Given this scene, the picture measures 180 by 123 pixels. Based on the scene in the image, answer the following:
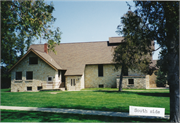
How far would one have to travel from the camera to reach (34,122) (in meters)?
8.36

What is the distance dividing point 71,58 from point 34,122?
2906 cm

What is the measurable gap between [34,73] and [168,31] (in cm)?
2785

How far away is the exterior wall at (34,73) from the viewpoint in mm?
32062

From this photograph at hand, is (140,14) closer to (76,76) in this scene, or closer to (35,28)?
(35,28)

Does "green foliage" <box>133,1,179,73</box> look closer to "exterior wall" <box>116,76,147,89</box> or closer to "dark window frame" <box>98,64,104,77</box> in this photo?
"exterior wall" <box>116,76,147,89</box>

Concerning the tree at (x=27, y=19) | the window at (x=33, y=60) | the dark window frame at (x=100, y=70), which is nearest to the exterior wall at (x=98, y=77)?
the dark window frame at (x=100, y=70)

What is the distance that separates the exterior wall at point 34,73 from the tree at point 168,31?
2479 centimetres

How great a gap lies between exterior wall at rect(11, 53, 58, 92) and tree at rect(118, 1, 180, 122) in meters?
24.8

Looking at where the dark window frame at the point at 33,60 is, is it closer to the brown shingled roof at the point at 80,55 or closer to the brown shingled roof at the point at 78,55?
the brown shingled roof at the point at 78,55

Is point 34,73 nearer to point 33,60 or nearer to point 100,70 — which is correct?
point 33,60

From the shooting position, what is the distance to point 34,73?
3244 centimetres

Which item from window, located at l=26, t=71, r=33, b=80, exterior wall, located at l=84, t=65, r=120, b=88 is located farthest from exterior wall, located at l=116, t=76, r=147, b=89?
window, located at l=26, t=71, r=33, b=80

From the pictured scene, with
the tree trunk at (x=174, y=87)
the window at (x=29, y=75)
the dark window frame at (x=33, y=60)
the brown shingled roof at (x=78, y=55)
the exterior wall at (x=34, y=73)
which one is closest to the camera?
the tree trunk at (x=174, y=87)

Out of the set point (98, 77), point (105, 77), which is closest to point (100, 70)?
point (98, 77)
